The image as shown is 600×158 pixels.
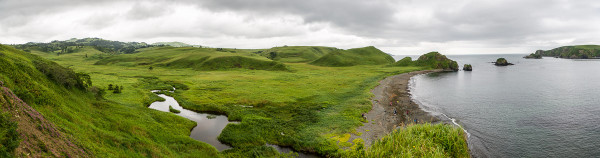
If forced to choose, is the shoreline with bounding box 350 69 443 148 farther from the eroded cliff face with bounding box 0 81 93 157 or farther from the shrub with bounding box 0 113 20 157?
the shrub with bounding box 0 113 20 157

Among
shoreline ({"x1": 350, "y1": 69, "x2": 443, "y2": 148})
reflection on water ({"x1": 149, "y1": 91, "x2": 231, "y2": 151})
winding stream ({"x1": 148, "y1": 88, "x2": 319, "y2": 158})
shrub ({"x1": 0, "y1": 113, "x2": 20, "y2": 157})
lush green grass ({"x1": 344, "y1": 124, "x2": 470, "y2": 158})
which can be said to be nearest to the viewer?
shrub ({"x1": 0, "y1": 113, "x2": 20, "y2": 157})

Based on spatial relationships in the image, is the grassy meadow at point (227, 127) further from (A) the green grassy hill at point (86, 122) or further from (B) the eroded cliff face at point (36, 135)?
(B) the eroded cliff face at point (36, 135)

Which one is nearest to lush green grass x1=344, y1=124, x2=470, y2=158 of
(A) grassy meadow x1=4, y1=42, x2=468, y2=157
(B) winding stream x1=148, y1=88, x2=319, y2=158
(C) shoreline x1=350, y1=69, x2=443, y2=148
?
(A) grassy meadow x1=4, y1=42, x2=468, y2=157

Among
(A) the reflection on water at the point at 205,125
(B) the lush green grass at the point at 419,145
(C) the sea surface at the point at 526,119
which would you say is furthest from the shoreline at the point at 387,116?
(A) the reflection on water at the point at 205,125

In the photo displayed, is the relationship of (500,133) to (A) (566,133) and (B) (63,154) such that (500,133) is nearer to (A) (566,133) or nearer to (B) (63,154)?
(A) (566,133)

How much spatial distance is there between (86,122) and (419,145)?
→ 41.9 meters

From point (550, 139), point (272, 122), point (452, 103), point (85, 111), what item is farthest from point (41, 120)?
point (452, 103)

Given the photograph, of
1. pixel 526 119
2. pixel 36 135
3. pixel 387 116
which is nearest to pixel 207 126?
pixel 36 135

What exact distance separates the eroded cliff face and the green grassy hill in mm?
118

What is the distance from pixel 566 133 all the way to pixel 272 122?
192 ft

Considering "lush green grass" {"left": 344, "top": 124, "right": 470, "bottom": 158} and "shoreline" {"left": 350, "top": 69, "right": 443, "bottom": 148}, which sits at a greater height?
"lush green grass" {"left": 344, "top": 124, "right": 470, "bottom": 158}

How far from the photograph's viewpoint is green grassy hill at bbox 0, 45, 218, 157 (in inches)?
1056

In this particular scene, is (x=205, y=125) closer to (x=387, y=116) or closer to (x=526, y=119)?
(x=387, y=116)

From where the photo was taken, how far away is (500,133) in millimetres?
54031
